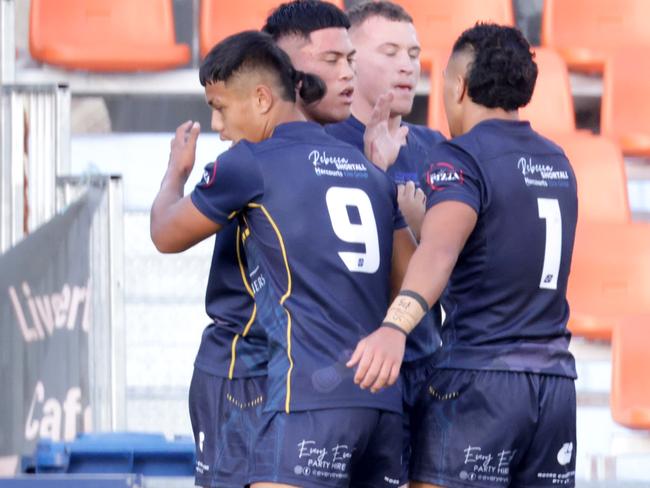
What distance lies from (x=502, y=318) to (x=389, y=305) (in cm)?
24

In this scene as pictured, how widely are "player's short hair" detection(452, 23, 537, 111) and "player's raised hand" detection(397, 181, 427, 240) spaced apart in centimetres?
25

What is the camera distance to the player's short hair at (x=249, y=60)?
2744 mm

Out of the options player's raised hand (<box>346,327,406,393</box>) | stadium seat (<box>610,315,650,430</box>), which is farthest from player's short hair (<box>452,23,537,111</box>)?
stadium seat (<box>610,315,650,430</box>)

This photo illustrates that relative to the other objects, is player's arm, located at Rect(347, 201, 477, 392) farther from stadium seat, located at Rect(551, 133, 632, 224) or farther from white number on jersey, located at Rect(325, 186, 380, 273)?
stadium seat, located at Rect(551, 133, 632, 224)

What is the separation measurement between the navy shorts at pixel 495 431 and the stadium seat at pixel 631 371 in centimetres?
234

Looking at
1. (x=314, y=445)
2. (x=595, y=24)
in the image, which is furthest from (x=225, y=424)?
(x=595, y=24)

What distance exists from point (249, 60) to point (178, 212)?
1.10ft

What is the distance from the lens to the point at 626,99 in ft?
20.6

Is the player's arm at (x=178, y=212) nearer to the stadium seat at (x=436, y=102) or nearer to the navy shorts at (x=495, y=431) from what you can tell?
the navy shorts at (x=495, y=431)

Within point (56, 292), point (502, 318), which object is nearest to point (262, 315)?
point (502, 318)

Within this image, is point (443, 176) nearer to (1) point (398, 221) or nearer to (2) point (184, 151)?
(1) point (398, 221)

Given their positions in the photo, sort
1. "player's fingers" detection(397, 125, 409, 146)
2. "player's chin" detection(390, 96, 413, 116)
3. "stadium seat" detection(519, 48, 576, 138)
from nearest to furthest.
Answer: "player's fingers" detection(397, 125, 409, 146)
"player's chin" detection(390, 96, 413, 116)
"stadium seat" detection(519, 48, 576, 138)

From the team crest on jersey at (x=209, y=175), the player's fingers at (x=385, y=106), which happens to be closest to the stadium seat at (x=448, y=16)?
the player's fingers at (x=385, y=106)

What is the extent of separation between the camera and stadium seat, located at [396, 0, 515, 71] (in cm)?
646
